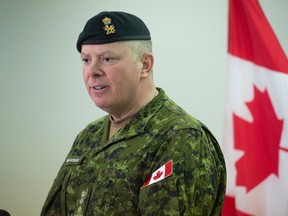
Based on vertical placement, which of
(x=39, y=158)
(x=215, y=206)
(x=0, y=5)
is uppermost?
(x=0, y=5)

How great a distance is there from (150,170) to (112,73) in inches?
11.4

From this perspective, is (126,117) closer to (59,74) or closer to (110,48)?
(110,48)

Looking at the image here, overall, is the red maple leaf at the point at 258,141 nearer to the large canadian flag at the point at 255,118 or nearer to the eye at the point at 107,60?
the large canadian flag at the point at 255,118

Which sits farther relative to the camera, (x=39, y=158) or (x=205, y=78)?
(x=39, y=158)

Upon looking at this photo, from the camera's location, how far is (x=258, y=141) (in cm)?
144

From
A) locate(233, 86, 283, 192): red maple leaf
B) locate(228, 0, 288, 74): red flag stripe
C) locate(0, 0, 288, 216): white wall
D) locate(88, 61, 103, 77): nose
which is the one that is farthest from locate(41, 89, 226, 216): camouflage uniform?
locate(0, 0, 288, 216): white wall

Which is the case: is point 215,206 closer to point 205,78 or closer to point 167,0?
point 205,78

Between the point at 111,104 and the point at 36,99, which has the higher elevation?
the point at 111,104

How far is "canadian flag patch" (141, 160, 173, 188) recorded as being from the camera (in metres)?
1.02

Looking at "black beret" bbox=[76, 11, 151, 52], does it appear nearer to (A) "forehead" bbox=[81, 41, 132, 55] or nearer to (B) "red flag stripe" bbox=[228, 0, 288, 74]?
(A) "forehead" bbox=[81, 41, 132, 55]

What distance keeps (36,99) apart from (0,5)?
63 centimetres

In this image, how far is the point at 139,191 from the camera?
1.07 metres

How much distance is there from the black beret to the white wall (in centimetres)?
122

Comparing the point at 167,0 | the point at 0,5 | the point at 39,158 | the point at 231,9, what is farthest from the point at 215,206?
the point at 0,5
